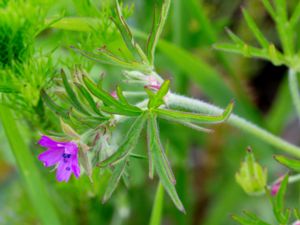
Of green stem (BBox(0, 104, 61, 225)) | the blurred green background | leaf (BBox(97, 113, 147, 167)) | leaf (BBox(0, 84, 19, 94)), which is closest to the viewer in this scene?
leaf (BBox(97, 113, 147, 167))

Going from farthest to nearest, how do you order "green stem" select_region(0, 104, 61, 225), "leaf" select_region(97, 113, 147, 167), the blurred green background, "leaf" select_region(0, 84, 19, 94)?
the blurred green background
"green stem" select_region(0, 104, 61, 225)
"leaf" select_region(0, 84, 19, 94)
"leaf" select_region(97, 113, 147, 167)

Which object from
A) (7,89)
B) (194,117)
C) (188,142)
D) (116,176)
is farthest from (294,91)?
(188,142)

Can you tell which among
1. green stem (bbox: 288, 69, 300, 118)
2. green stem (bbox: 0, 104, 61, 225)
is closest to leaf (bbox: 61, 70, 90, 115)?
green stem (bbox: 0, 104, 61, 225)

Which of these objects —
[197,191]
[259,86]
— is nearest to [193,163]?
[197,191]

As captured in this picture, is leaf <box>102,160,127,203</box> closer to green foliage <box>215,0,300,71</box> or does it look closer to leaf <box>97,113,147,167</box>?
leaf <box>97,113,147,167</box>

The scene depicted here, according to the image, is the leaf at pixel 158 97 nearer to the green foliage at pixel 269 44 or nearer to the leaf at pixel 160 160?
the leaf at pixel 160 160

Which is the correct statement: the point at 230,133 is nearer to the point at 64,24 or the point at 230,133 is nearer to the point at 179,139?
the point at 179,139

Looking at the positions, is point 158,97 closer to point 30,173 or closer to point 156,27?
point 156,27
